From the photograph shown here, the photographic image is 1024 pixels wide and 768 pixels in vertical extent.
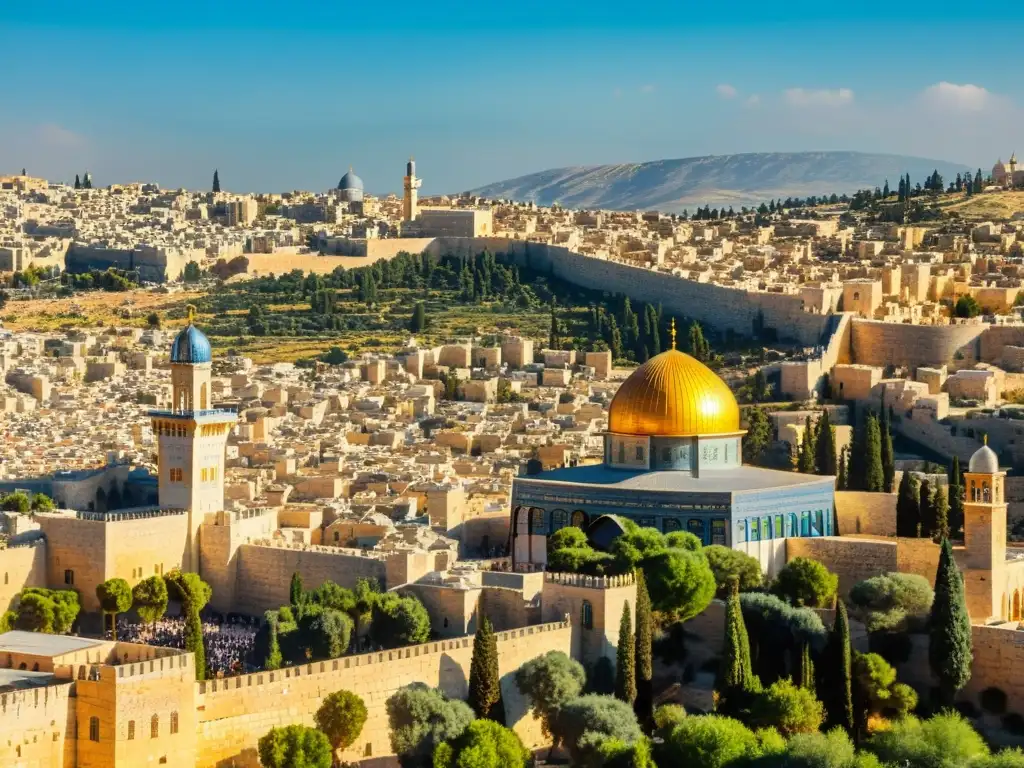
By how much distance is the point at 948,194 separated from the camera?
97500mm

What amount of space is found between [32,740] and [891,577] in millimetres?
14506

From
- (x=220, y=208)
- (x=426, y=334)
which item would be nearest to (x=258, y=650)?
(x=426, y=334)

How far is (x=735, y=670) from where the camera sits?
37594mm

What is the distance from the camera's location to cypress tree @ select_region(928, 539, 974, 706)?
38594 mm

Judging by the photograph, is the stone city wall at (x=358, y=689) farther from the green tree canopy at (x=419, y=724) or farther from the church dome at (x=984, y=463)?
the church dome at (x=984, y=463)

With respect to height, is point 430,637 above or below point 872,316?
below

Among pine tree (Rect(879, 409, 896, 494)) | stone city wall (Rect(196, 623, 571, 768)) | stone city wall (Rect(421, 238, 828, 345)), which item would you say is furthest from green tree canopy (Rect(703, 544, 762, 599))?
stone city wall (Rect(421, 238, 828, 345))

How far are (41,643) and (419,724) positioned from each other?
16.5ft

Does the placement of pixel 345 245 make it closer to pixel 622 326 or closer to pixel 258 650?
pixel 622 326

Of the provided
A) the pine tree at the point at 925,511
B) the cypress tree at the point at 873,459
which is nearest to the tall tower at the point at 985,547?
the pine tree at the point at 925,511

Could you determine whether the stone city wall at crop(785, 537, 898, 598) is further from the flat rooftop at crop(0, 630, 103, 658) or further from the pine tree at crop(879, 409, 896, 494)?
the flat rooftop at crop(0, 630, 103, 658)

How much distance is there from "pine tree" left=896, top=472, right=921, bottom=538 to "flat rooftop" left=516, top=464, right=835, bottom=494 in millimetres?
1295

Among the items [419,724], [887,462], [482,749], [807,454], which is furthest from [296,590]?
[887,462]

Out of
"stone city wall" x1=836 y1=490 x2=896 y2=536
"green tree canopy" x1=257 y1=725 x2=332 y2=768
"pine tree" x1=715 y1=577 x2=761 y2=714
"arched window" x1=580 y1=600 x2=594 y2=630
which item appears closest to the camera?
"green tree canopy" x1=257 y1=725 x2=332 y2=768
